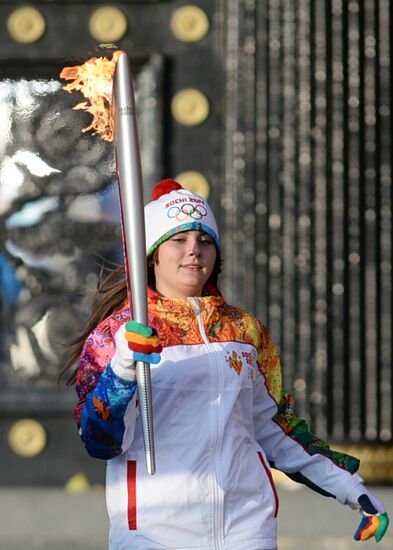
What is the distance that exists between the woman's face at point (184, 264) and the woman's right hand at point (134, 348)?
1.35ft

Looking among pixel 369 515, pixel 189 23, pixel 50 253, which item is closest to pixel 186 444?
pixel 369 515

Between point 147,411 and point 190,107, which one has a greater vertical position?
point 190,107

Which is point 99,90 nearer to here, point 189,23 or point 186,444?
point 186,444

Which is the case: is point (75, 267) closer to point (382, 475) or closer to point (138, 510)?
point (382, 475)

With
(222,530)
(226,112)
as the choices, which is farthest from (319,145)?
(222,530)

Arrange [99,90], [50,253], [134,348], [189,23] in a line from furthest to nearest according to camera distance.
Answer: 1. [189,23]
2. [50,253]
3. [99,90]
4. [134,348]

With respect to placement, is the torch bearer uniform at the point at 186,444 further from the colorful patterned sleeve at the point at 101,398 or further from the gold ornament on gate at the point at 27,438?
the gold ornament on gate at the point at 27,438

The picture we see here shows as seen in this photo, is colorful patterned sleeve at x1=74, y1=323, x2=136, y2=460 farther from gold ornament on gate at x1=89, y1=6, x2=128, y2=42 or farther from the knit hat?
gold ornament on gate at x1=89, y1=6, x2=128, y2=42

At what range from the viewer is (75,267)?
8.65m

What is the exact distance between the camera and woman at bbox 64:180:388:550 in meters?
3.81

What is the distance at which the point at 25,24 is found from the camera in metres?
8.73

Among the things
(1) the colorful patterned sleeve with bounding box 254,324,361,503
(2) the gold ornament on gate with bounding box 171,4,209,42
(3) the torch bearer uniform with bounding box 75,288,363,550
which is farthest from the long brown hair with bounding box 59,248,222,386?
(2) the gold ornament on gate with bounding box 171,4,209,42

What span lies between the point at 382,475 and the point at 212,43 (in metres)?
2.55

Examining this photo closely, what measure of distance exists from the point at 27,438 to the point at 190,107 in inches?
80.9
